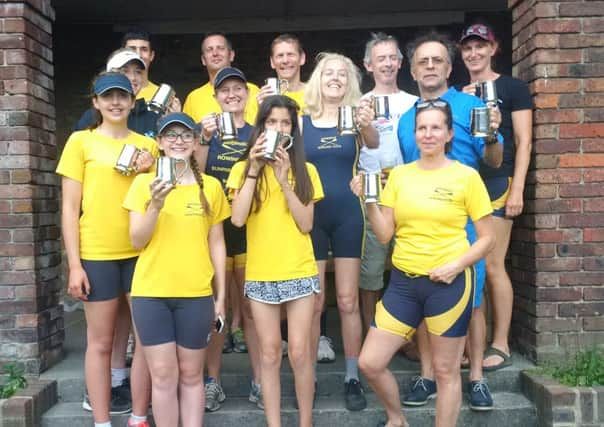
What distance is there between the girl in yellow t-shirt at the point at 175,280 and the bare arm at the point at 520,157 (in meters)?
2.09

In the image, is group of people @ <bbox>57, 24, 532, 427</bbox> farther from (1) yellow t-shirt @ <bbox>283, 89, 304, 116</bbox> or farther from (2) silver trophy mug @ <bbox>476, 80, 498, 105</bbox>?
(1) yellow t-shirt @ <bbox>283, 89, 304, 116</bbox>

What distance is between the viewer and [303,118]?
4.04 metres

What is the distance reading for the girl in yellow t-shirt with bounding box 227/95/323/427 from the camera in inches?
140

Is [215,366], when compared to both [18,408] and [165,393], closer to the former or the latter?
[165,393]

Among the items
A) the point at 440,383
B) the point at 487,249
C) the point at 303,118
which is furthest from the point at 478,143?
the point at 440,383

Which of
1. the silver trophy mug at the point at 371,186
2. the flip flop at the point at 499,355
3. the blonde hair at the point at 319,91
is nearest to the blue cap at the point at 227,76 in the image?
the blonde hair at the point at 319,91

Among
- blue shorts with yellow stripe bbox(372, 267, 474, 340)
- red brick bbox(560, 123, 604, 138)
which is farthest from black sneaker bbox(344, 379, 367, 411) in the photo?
red brick bbox(560, 123, 604, 138)

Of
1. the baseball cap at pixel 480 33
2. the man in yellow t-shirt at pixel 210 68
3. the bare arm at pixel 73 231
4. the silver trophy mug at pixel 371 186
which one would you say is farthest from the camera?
the man in yellow t-shirt at pixel 210 68

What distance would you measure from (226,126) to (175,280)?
99cm

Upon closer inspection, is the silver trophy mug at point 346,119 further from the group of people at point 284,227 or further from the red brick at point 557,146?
the red brick at point 557,146

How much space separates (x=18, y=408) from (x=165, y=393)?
3.77 feet

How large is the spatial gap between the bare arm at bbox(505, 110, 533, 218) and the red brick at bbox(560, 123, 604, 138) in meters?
0.25

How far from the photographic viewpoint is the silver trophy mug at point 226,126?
3.84 meters

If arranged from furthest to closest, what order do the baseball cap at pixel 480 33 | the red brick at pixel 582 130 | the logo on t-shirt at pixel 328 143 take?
A: the red brick at pixel 582 130
the baseball cap at pixel 480 33
the logo on t-shirt at pixel 328 143
